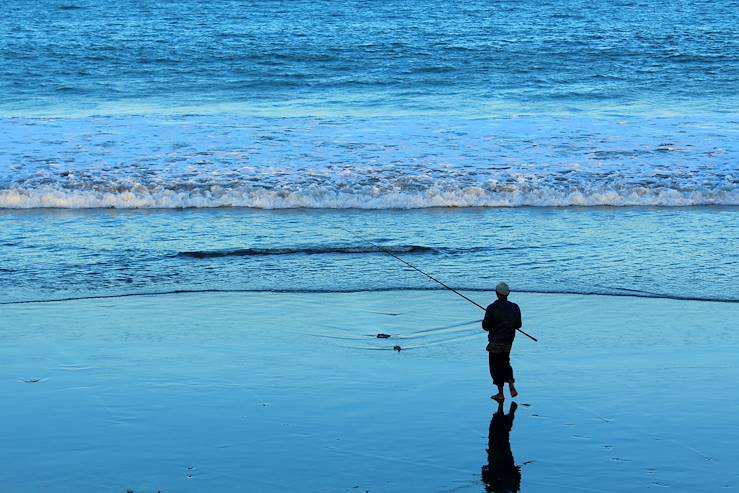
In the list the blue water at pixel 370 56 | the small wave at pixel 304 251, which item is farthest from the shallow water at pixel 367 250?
the blue water at pixel 370 56

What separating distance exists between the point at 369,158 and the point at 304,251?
6.47m

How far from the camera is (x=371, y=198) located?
17.4 m

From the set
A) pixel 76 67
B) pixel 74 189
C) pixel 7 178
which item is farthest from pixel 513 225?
pixel 76 67

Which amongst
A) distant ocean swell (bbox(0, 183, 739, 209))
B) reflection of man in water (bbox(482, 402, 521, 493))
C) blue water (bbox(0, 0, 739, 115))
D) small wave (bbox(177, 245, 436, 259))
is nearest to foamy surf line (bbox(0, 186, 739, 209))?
distant ocean swell (bbox(0, 183, 739, 209))

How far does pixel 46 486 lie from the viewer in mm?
6902

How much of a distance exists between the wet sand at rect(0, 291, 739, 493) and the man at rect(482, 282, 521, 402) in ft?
0.59

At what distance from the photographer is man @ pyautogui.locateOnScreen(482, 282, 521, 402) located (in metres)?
8.38

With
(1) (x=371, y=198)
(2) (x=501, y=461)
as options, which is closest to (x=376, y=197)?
(1) (x=371, y=198)

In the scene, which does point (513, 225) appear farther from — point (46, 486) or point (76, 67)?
point (76, 67)

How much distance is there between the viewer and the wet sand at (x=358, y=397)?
713cm

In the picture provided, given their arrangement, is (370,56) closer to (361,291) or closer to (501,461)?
(361,291)

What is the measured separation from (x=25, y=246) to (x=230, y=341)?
5.27 m

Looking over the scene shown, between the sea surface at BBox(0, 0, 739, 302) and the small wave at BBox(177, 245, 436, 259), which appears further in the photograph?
the small wave at BBox(177, 245, 436, 259)

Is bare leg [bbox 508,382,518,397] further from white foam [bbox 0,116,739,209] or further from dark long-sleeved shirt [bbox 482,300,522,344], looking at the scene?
white foam [bbox 0,116,739,209]
